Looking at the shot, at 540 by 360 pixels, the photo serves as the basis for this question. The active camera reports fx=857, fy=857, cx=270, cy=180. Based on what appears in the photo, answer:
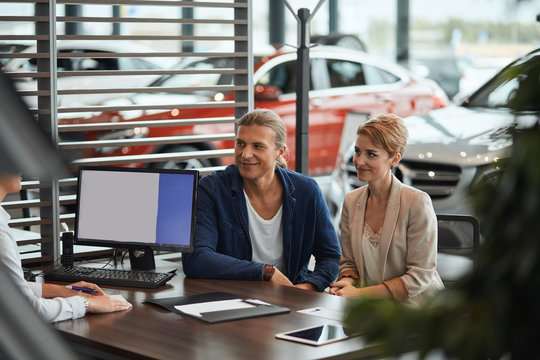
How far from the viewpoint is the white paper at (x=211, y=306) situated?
2818 mm

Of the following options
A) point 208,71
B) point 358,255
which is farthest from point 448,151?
point 358,255

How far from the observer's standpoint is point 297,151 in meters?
4.85

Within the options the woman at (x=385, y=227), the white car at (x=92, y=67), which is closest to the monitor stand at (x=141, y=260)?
the woman at (x=385, y=227)

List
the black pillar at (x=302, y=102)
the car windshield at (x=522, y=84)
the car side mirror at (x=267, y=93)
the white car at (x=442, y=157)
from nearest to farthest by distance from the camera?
the car windshield at (x=522, y=84)
the black pillar at (x=302, y=102)
the white car at (x=442, y=157)
the car side mirror at (x=267, y=93)

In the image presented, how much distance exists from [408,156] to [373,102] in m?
3.27

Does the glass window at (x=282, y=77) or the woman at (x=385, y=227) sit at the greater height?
the glass window at (x=282, y=77)

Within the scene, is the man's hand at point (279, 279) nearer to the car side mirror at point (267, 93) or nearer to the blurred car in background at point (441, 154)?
the blurred car in background at point (441, 154)

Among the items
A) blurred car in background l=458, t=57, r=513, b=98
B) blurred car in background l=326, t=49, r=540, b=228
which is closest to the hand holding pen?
blurred car in background l=326, t=49, r=540, b=228

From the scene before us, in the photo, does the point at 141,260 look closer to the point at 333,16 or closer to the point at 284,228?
the point at 284,228

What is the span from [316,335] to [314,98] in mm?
6325

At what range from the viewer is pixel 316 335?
8.37ft

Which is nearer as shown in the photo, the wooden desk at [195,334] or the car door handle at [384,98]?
the wooden desk at [195,334]

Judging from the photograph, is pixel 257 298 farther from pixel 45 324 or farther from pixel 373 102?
pixel 373 102

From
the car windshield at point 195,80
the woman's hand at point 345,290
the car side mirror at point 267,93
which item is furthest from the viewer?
the car side mirror at point 267,93
